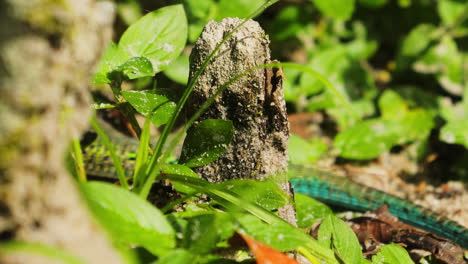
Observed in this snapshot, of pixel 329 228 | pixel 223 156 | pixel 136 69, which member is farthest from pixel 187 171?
pixel 329 228

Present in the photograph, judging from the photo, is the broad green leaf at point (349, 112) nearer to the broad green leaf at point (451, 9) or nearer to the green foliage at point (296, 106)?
the green foliage at point (296, 106)

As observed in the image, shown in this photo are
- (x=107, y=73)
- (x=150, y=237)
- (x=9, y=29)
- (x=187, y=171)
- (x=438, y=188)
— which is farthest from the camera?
(x=438, y=188)

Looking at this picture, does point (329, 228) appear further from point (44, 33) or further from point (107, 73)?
point (44, 33)

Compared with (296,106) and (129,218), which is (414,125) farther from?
(129,218)

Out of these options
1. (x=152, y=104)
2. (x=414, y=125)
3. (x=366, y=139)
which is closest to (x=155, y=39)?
(x=152, y=104)

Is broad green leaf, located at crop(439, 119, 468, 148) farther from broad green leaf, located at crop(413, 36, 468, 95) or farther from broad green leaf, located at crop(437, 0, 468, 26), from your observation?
broad green leaf, located at crop(437, 0, 468, 26)
